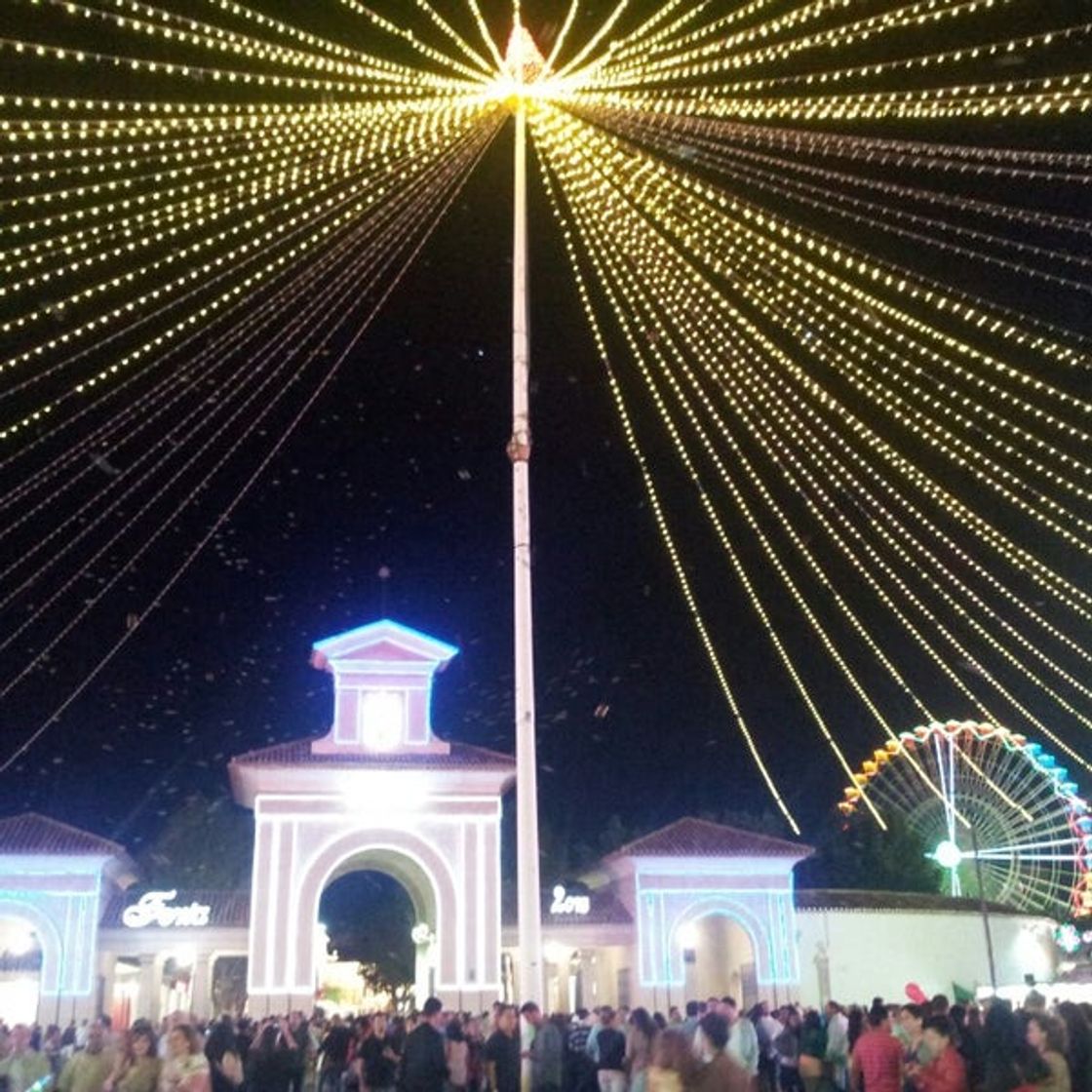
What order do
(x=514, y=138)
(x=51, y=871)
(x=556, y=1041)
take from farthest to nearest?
(x=51, y=871) < (x=514, y=138) < (x=556, y=1041)

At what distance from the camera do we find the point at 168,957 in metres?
29.5

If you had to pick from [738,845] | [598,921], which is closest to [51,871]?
[598,921]

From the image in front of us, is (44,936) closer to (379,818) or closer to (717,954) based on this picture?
(379,818)

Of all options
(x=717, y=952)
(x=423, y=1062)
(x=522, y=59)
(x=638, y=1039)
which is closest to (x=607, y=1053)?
(x=638, y=1039)

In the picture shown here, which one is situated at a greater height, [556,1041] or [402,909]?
[402,909]

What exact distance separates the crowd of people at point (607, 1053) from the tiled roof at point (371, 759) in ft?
29.5

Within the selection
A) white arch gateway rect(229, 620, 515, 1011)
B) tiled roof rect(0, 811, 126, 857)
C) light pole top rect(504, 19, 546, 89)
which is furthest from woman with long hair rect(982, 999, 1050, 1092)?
tiled roof rect(0, 811, 126, 857)

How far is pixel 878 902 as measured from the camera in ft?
106

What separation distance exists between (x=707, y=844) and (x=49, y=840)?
47.5 ft

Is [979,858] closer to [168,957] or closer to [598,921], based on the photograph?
[598,921]

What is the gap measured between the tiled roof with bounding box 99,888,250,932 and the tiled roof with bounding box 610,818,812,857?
8.65 m

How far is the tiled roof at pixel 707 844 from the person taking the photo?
1184 inches

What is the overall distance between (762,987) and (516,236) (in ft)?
64.7

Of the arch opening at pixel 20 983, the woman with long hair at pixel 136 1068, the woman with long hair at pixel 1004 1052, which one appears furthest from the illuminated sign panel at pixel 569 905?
the woman with long hair at pixel 136 1068
